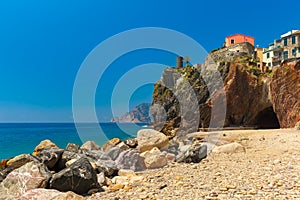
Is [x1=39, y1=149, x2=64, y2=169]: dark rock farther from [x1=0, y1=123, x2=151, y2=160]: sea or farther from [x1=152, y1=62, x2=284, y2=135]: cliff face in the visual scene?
[x1=152, y1=62, x2=284, y2=135]: cliff face

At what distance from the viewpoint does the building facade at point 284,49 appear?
45684 mm

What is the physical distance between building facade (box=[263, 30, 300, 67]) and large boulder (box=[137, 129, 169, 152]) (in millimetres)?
42078

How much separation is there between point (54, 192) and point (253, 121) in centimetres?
2918

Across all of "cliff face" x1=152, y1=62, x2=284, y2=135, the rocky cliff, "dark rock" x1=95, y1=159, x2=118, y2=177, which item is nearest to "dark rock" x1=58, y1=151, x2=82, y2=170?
"dark rock" x1=95, y1=159, x2=118, y2=177

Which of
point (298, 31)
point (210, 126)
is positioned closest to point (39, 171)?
point (210, 126)

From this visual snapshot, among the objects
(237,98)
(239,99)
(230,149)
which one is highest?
(237,98)

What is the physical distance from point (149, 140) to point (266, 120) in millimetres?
25499

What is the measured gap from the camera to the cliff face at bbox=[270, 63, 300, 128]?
18.2m

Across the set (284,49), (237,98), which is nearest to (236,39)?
(284,49)

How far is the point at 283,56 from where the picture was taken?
160 ft

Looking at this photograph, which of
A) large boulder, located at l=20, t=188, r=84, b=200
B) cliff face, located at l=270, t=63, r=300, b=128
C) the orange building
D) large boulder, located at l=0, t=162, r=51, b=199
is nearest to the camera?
large boulder, located at l=20, t=188, r=84, b=200

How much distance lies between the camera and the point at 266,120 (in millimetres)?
31391

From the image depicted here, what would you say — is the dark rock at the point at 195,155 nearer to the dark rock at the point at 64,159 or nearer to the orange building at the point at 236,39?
the dark rock at the point at 64,159

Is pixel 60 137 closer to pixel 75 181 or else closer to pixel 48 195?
pixel 75 181
